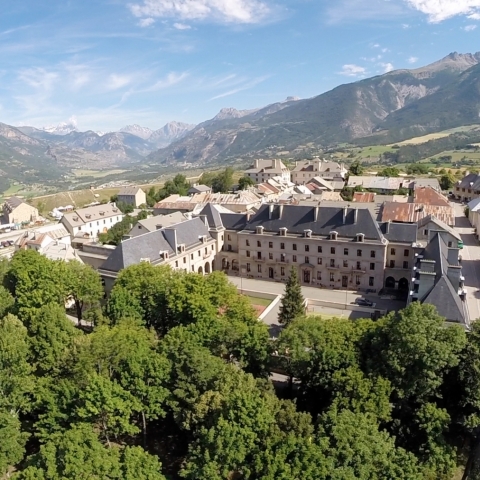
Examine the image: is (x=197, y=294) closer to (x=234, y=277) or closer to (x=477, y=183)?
(x=234, y=277)

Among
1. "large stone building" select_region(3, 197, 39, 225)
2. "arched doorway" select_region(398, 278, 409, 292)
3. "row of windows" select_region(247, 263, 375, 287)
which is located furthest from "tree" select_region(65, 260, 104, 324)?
"large stone building" select_region(3, 197, 39, 225)

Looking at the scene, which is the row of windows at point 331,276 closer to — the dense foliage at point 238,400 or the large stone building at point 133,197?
the dense foliage at point 238,400

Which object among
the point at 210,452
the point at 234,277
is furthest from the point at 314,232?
the point at 210,452

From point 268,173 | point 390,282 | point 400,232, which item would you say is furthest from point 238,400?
point 268,173

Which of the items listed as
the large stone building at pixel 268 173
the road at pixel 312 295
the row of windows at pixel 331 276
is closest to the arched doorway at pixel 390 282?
the row of windows at pixel 331 276

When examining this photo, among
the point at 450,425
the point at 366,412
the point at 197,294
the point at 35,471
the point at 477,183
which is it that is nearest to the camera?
the point at 35,471

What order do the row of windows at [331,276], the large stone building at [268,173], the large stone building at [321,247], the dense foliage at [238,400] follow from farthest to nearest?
the large stone building at [268,173]
the row of windows at [331,276]
the large stone building at [321,247]
the dense foliage at [238,400]
